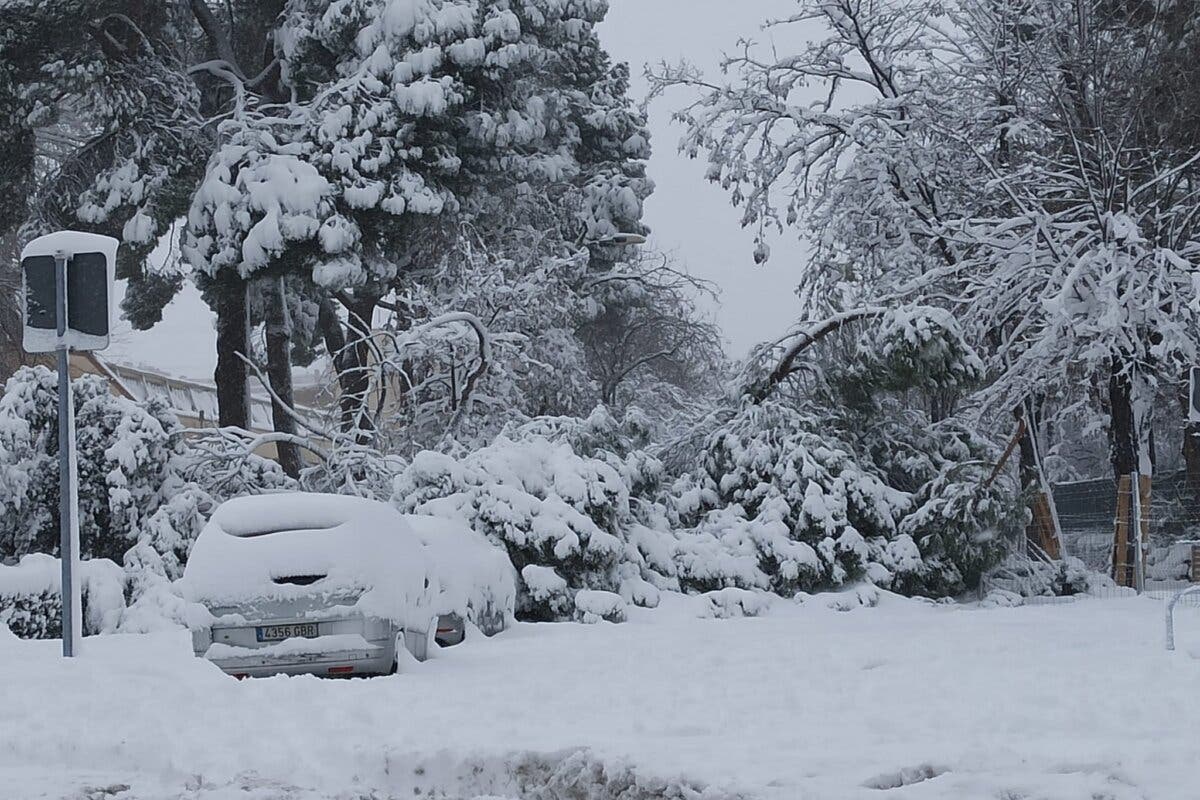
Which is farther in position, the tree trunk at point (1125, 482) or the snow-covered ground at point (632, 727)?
the tree trunk at point (1125, 482)

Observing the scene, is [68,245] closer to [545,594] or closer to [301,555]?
[301,555]

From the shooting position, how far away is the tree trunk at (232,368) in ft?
87.7

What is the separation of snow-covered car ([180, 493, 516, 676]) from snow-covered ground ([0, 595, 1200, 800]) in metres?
0.38

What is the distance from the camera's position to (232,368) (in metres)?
27.2

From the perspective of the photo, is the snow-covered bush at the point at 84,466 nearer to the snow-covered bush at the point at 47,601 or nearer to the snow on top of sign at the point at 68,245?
the snow-covered bush at the point at 47,601

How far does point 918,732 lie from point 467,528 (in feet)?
28.5

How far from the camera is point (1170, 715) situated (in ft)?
24.2

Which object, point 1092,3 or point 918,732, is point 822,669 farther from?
point 1092,3

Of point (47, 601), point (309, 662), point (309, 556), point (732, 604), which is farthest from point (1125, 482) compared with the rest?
point (47, 601)

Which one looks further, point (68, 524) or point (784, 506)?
point (784, 506)

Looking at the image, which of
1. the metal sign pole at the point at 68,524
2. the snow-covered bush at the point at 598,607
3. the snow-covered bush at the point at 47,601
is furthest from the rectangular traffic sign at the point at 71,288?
the snow-covered bush at the point at 598,607

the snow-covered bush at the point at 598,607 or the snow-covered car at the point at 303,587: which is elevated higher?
the snow-covered car at the point at 303,587

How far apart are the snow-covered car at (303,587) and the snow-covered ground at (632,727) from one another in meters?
0.38

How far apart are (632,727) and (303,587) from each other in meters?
3.69
